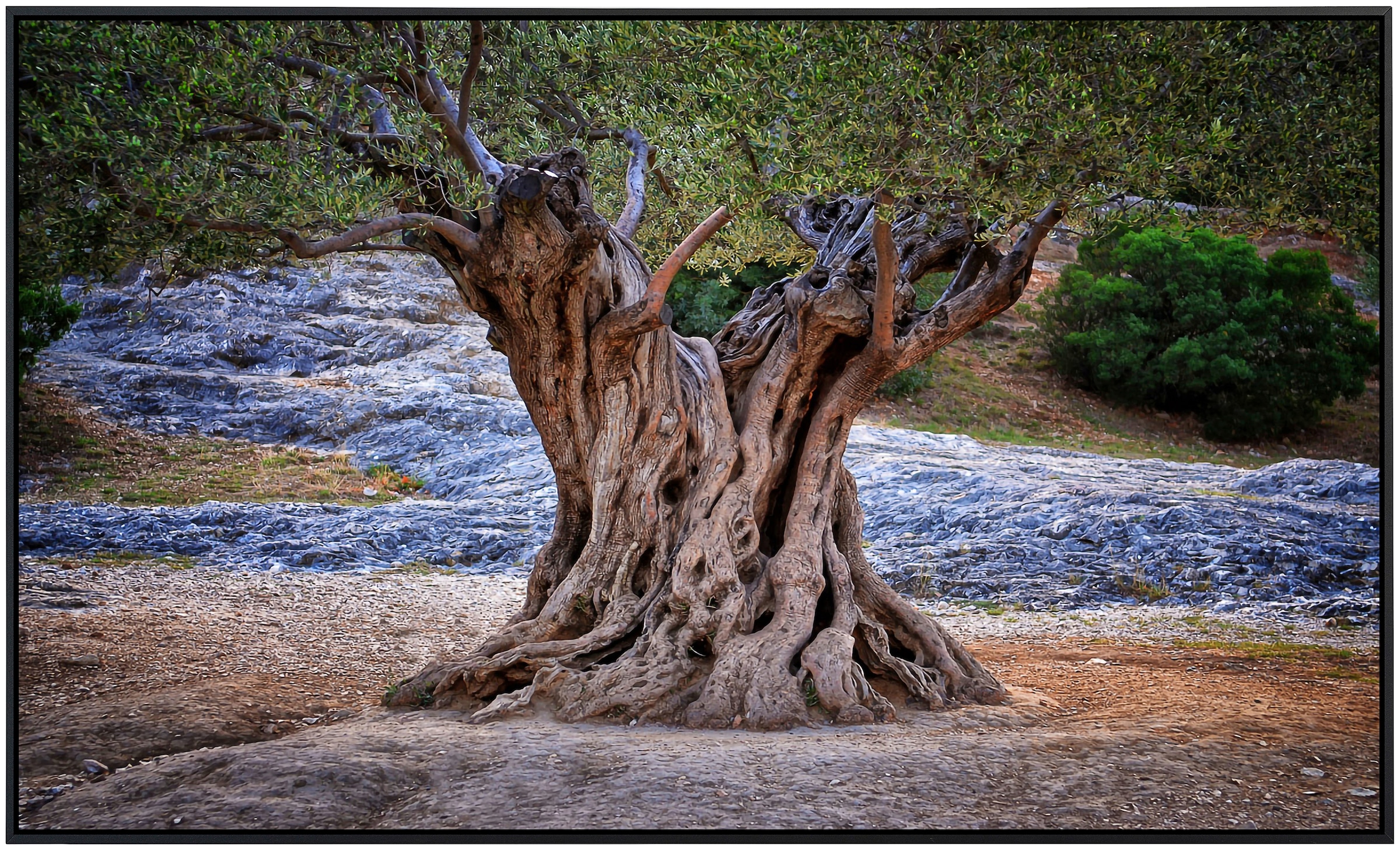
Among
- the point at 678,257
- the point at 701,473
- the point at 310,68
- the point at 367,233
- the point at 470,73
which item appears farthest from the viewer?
the point at 701,473

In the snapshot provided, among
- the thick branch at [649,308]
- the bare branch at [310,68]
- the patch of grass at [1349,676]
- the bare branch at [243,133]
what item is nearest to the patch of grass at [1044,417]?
the patch of grass at [1349,676]

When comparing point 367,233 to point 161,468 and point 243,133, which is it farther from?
point 161,468

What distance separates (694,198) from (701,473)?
199 centimetres

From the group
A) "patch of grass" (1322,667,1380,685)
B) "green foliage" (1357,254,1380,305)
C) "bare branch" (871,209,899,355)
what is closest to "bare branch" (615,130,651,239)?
"bare branch" (871,209,899,355)

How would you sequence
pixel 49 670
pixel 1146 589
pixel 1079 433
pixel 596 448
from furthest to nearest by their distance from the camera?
pixel 1079 433
pixel 1146 589
pixel 49 670
pixel 596 448

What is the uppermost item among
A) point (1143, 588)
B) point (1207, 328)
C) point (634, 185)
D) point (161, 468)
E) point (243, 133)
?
point (1207, 328)

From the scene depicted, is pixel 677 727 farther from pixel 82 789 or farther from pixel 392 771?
pixel 82 789

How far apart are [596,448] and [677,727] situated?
208 centimetres

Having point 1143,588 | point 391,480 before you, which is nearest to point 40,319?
point 391,480

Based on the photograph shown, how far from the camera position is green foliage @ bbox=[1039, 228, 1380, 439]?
23.5 meters

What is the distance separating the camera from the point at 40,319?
55.4 feet

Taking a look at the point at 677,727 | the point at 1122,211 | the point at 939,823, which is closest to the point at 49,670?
the point at 677,727

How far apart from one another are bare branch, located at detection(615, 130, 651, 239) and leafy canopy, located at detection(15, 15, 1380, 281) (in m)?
Answer: 1.46

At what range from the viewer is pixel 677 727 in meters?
5.89
